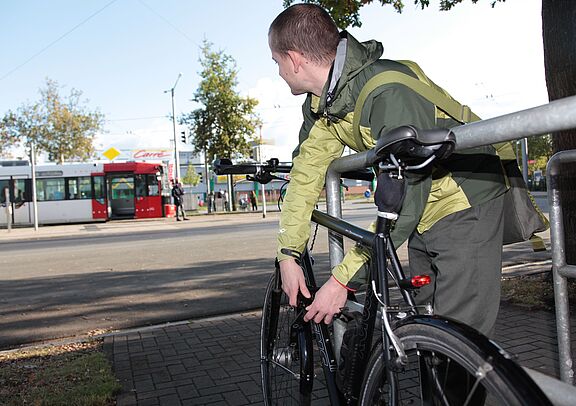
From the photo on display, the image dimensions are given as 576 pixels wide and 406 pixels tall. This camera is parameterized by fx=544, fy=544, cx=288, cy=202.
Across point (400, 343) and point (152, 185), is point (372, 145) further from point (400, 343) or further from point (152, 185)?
point (152, 185)

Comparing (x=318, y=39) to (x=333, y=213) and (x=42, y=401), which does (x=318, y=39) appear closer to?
(x=333, y=213)

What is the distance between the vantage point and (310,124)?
7.68 ft

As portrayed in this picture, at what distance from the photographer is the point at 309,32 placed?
196 centimetres

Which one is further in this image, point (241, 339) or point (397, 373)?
point (241, 339)

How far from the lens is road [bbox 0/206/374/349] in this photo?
6082mm

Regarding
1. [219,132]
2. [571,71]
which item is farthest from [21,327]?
[219,132]

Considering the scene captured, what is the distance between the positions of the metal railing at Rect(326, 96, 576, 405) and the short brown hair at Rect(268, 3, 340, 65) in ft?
1.32

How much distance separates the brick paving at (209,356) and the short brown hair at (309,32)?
194cm

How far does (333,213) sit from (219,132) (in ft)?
98.4

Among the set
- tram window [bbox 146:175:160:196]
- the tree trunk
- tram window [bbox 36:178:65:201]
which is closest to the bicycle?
the tree trunk

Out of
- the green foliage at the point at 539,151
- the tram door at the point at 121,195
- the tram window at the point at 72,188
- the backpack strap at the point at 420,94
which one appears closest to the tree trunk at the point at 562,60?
the backpack strap at the point at 420,94

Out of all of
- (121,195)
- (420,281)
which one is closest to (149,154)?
(121,195)

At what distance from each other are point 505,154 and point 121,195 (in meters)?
29.7

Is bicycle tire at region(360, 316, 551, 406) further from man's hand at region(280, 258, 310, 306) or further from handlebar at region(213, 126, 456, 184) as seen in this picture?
man's hand at region(280, 258, 310, 306)
